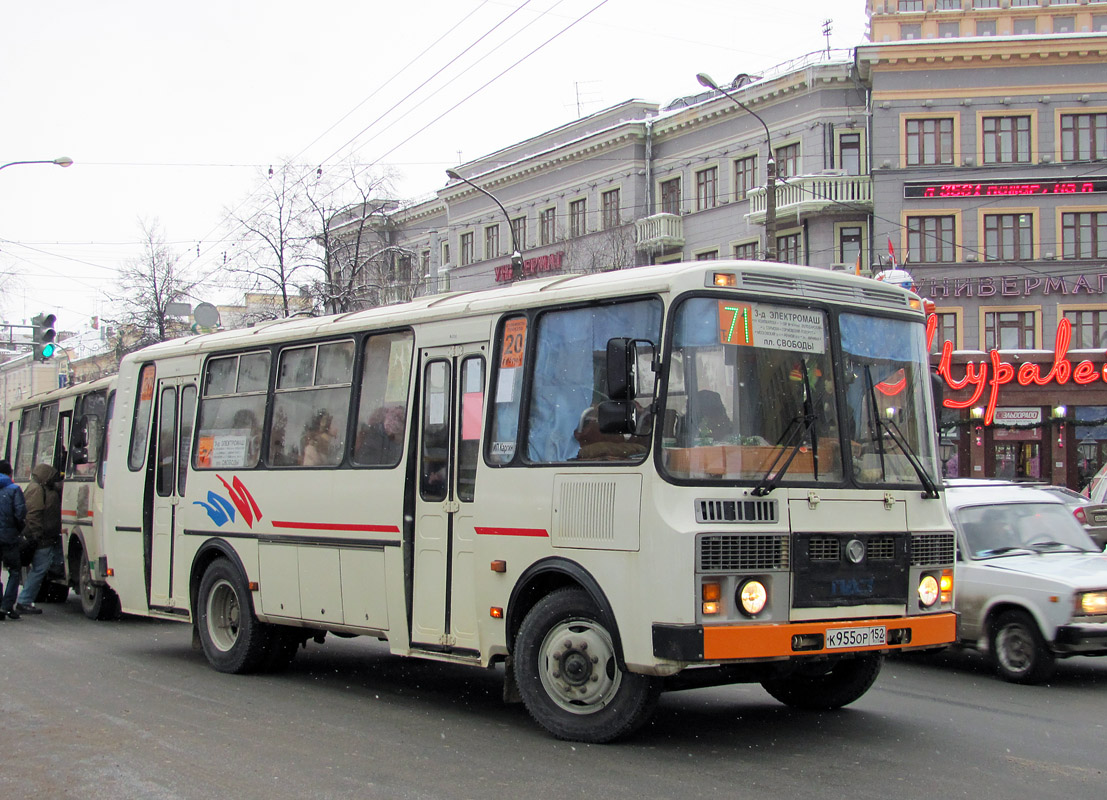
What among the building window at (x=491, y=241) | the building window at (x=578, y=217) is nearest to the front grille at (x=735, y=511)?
the building window at (x=578, y=217)

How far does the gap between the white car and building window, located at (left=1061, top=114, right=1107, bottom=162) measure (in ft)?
106

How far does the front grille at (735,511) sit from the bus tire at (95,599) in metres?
11.2

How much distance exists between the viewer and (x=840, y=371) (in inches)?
312

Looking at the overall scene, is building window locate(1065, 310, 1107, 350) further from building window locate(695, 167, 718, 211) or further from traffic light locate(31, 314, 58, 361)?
traffic light locate(31, 314, 58, 361)

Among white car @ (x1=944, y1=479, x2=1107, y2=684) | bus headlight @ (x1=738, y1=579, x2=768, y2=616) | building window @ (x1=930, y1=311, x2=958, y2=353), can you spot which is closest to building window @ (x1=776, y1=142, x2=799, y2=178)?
building window @ (x1=930, y1=311, x2=958, y2=353)

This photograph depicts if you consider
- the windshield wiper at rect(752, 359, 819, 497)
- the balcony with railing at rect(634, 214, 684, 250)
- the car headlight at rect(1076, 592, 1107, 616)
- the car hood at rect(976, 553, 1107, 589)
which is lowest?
the car headlight at rect(1076, 592, 1107, 616)

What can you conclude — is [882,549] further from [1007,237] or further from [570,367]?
[1007,237]

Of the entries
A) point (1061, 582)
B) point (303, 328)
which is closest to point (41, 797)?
point (303, 328)

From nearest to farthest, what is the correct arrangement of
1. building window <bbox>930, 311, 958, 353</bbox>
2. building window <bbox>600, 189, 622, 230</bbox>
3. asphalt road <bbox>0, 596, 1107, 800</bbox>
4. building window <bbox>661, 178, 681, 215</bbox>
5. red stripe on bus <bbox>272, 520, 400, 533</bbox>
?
asphalt road <bbox>0, 596, 1107, 800</bbox>
red stripe on bus <bbox>272, 520, 400, 533</bbox>
building window <bbox>930, 311, 958, 353</bbox>
building window <bbox>661, 178, 681, 215</bbox>
building window <bbox>600, 189, 622, 230</bbox>

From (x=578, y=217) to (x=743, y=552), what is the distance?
142ft

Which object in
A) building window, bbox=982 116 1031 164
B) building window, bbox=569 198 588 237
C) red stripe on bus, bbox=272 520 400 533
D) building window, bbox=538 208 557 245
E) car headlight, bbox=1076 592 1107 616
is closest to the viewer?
red stripe on bus, bbox=272 520 400 533

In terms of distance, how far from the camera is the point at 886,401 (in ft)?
26.7

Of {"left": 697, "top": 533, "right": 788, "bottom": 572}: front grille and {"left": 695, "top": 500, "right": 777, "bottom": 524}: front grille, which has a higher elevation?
Result: {"left": 695, "top": 500, "right": 777, "bottom": 524}: front grille

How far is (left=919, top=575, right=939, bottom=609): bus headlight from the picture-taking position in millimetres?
7992
